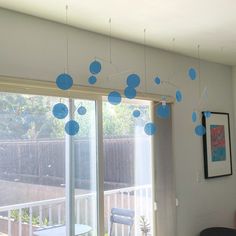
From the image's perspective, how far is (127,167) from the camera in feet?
11.3

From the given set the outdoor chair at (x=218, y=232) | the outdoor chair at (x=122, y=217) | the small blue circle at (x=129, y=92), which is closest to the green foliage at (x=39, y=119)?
the small blue circle at (x=129, y=92)

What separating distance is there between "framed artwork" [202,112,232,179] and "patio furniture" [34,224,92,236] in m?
1.71

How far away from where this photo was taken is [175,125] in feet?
12.2

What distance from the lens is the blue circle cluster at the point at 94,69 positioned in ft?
8.16

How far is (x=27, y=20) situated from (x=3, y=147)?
3.13ft

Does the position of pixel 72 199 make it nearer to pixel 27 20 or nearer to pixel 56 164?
pixel 56 164

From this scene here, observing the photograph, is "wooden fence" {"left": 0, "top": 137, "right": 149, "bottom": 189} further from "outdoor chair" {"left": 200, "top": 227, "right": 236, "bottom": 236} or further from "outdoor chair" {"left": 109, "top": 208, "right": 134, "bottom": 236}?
"outdoor chair" {"left": 200, "top": 227, "right": 236, "bottom": 236}

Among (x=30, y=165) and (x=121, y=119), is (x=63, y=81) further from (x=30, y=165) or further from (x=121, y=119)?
(x=121, y=119)

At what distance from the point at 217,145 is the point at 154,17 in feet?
6.85

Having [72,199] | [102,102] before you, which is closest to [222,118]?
[102,102]

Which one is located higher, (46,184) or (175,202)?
(46,184)

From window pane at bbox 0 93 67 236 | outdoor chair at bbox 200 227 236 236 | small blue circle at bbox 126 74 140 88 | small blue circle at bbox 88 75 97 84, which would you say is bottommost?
outdoor chair at bbox 200 227 236 236

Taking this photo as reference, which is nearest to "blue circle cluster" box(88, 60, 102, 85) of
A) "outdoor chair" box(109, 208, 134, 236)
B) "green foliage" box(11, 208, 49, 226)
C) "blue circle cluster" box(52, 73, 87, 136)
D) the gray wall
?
the gray wall

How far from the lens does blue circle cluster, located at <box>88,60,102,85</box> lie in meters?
2.49
